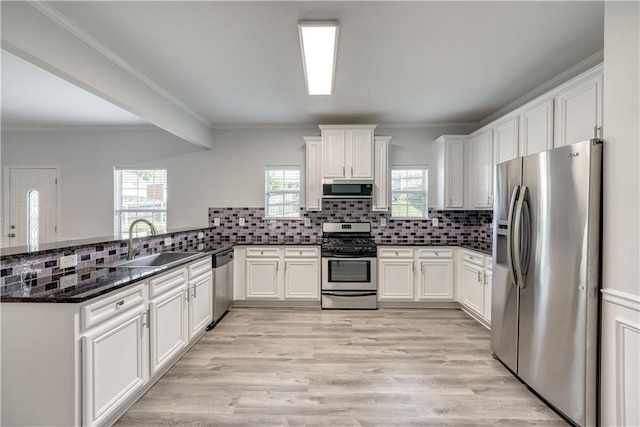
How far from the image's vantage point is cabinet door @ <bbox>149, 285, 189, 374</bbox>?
7.41 ft

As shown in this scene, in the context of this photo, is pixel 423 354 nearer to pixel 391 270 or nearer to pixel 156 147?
pixel 391 270

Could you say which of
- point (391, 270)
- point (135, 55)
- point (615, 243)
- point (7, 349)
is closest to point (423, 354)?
point (391, 270)

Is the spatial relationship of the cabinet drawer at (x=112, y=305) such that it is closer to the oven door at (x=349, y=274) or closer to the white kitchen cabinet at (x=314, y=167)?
the oven door at (x=349, y=274)

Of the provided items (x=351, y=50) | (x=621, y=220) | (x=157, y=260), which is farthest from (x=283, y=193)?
(x=621, y=220)

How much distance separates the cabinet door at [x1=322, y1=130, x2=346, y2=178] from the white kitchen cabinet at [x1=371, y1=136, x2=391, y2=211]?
0.49 metres

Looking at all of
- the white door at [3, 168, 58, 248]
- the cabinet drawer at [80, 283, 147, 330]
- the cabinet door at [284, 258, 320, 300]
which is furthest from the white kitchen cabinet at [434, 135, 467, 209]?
the white door at [3, 168, 58, 248]

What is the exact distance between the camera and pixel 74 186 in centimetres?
481

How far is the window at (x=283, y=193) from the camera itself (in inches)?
188

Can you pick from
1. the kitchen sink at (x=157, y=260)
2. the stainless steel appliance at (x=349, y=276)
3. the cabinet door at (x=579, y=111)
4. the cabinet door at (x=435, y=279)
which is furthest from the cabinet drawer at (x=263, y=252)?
the cabinet door at (x=579, y=111)

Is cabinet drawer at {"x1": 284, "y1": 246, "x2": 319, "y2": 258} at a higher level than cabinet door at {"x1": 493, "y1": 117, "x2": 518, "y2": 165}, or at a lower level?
lower

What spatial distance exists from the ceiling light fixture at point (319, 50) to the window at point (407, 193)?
2.31m

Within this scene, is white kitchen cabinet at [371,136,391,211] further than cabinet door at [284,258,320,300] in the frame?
Yes

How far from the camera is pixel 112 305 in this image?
1826mm

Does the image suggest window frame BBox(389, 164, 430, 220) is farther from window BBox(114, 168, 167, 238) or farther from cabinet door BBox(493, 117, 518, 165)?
window BBox(114, 168, 167, 238)
